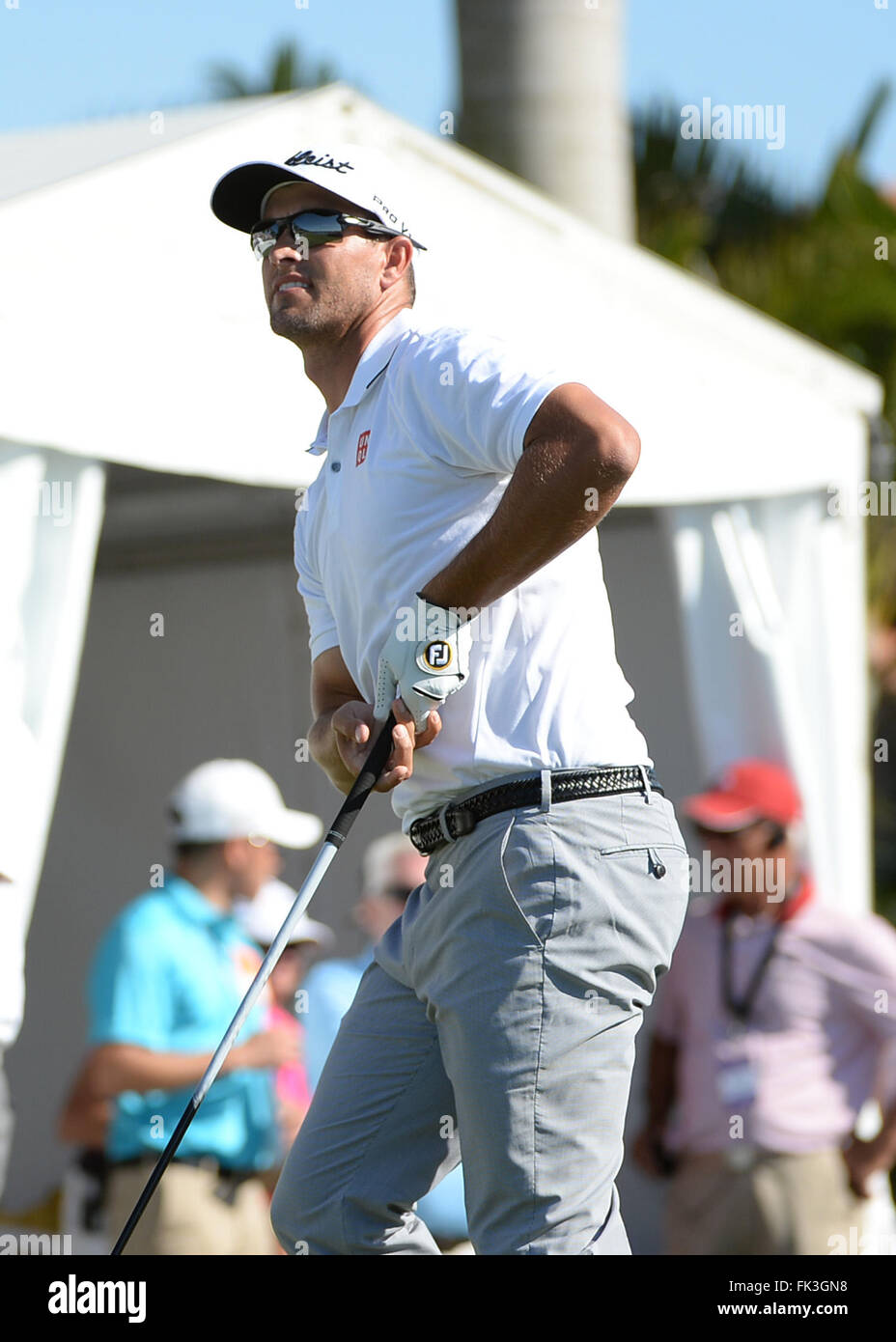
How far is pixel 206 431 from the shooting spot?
446cm

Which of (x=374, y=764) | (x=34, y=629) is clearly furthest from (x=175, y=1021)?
(x=374, y=764)

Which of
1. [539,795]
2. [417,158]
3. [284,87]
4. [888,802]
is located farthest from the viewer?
[284,87]

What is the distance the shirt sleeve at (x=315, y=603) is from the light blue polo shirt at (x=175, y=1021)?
5.84 ft

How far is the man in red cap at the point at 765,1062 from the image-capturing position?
17.3 feet

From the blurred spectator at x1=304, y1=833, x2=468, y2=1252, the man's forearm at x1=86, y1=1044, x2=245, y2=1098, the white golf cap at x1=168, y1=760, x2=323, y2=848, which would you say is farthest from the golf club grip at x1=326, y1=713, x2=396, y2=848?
the white golf cap at x1=168, y1=760, x2=323, y2=848

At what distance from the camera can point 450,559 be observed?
8.11ft

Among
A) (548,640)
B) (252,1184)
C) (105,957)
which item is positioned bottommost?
(252,1184)

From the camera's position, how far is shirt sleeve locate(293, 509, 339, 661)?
301 centimetres

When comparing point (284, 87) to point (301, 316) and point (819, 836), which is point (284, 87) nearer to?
point (819, 836)

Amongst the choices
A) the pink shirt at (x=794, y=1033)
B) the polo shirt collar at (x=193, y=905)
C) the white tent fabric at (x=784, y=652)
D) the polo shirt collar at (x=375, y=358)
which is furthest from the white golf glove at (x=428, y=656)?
the white tent fabric at (x=784, y=652)

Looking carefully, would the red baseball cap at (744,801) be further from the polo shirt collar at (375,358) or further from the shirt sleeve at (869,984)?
the polo shirt collar at (375,358)

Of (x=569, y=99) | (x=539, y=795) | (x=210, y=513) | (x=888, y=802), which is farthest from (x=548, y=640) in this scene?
(x=888, y=802)

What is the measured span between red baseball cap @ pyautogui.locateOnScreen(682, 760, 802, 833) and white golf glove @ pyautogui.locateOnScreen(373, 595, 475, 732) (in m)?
3.19

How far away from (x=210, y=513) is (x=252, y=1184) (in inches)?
114
